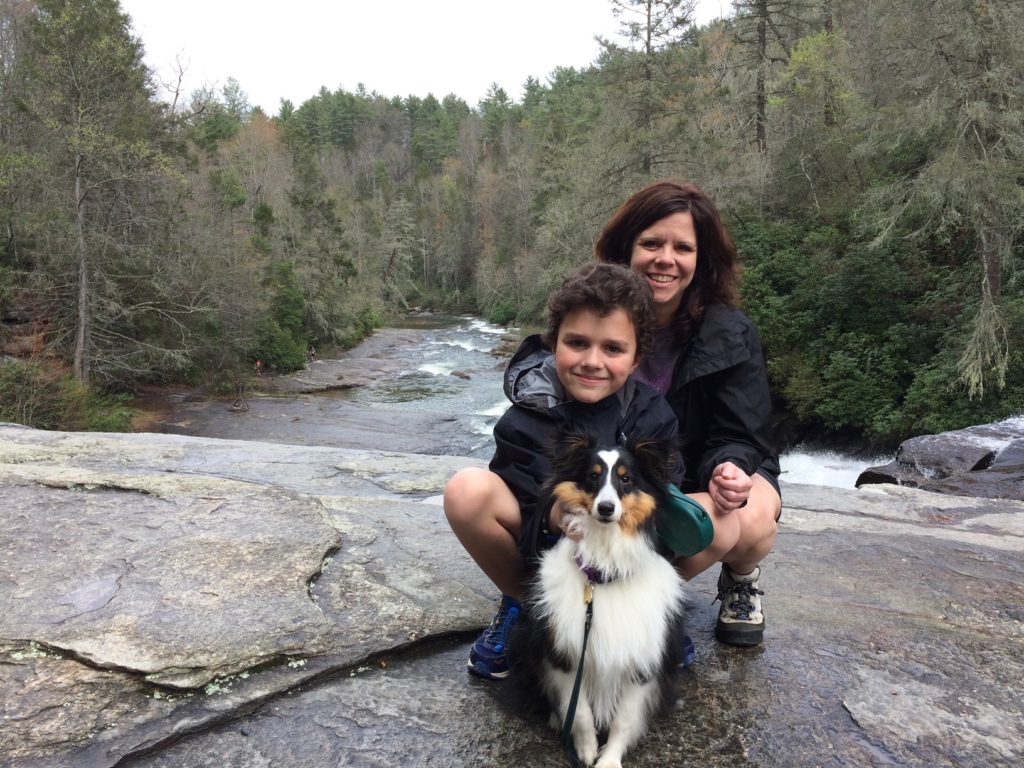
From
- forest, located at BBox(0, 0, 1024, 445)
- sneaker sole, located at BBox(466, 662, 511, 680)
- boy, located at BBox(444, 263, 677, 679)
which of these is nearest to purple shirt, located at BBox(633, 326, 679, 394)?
boy, located at BBox(444, 263, 677, 679)

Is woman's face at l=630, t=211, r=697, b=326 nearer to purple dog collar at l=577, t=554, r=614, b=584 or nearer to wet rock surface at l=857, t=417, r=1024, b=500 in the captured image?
purple dog collar at l=577, t=554, r=614, b=584

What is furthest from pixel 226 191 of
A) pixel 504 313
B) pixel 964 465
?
pixel 964 465

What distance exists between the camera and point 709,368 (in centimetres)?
254

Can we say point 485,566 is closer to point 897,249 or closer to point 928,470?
point 928,470

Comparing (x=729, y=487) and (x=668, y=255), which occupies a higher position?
(x=668, y=255)

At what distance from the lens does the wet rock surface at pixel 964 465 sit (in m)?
7.68

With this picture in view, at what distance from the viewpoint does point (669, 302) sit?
2.75 m

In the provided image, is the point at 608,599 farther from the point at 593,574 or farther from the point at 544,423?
the point at 544,423

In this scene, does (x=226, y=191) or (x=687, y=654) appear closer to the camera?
(x=687, y=654)

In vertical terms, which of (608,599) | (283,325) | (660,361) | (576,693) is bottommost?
(283,325)

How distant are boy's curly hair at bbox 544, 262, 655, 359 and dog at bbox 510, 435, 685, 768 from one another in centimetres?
53

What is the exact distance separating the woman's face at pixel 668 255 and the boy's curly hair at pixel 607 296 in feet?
1.10

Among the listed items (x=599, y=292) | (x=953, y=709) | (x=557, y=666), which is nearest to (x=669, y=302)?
(x=599, y=292)

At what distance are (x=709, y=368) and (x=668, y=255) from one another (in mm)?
506
